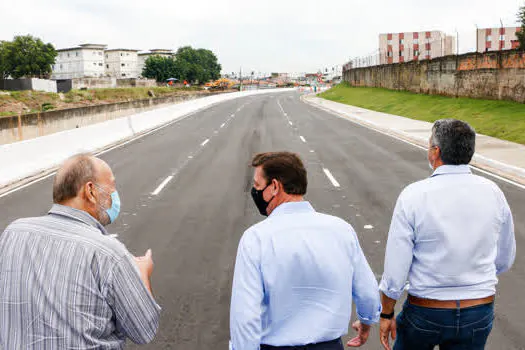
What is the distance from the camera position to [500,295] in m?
6.26

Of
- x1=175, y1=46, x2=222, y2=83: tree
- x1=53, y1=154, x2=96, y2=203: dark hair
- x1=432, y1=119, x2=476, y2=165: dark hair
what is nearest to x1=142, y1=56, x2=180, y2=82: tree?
x1=175, y1=46, x2=222, y2=83: tree

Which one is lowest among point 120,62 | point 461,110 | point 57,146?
point 57,146

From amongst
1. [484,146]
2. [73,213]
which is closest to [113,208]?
[73,213]

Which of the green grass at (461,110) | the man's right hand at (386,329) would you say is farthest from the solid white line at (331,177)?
the man's right hand at (386,329)

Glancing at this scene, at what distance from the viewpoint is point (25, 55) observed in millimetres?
103562

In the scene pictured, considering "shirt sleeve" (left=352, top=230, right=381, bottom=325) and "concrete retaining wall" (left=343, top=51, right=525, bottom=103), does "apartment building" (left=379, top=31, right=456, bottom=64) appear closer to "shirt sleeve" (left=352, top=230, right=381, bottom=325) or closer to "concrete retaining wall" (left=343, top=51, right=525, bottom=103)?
"concrete retaining wall" (left=343, top=51, right=525, bottom=103)

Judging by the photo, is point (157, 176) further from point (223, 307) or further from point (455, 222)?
point (455, 222)

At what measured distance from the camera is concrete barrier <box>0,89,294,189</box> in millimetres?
14445

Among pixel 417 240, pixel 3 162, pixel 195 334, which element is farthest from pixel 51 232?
pixel 3 162

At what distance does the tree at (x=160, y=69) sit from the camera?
153500mm

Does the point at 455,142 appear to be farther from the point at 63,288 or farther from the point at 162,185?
the point at 162,185

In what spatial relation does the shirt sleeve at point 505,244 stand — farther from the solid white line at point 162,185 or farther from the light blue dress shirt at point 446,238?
the solid white line at point 162,185

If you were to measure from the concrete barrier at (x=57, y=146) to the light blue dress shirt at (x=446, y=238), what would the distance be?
7.08m

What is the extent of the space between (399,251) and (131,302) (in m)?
1.66
